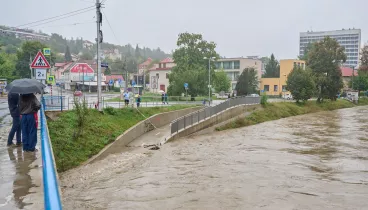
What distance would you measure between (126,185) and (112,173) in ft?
8.27

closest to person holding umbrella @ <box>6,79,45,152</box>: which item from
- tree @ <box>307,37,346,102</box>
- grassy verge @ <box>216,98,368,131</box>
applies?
grassy verge @ <box>216,98,368,131</box>

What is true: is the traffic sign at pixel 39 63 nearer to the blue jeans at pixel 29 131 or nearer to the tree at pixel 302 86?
the blue jeans at pixel 29 131

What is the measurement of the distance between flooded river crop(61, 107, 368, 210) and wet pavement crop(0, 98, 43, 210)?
141 centimetres

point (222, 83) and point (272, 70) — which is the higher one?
point (272, 70)

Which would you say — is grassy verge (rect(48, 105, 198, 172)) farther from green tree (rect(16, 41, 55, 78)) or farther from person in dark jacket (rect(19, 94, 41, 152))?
green tree (rect(16, 41, 55, 78))

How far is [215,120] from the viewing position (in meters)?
29.9

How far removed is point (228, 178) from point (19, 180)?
7.08 meters

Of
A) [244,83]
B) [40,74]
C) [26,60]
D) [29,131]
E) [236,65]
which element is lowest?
[29,131]

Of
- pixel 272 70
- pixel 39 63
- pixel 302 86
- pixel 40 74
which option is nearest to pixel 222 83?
pixel 302 86

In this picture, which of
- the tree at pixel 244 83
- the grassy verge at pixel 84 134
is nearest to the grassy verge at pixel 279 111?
the grassy verge at pixel 84 134

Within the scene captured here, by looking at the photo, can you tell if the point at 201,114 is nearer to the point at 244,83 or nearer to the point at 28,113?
the point at 28,113

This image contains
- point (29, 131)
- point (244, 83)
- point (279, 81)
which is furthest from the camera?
point (279, 81)

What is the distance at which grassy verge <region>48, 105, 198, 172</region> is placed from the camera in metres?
14.5

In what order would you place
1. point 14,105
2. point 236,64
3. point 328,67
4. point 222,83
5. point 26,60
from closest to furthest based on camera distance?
point 14,105 < point 26,60 < point 328,67 < point 222,83 < point 236,64
